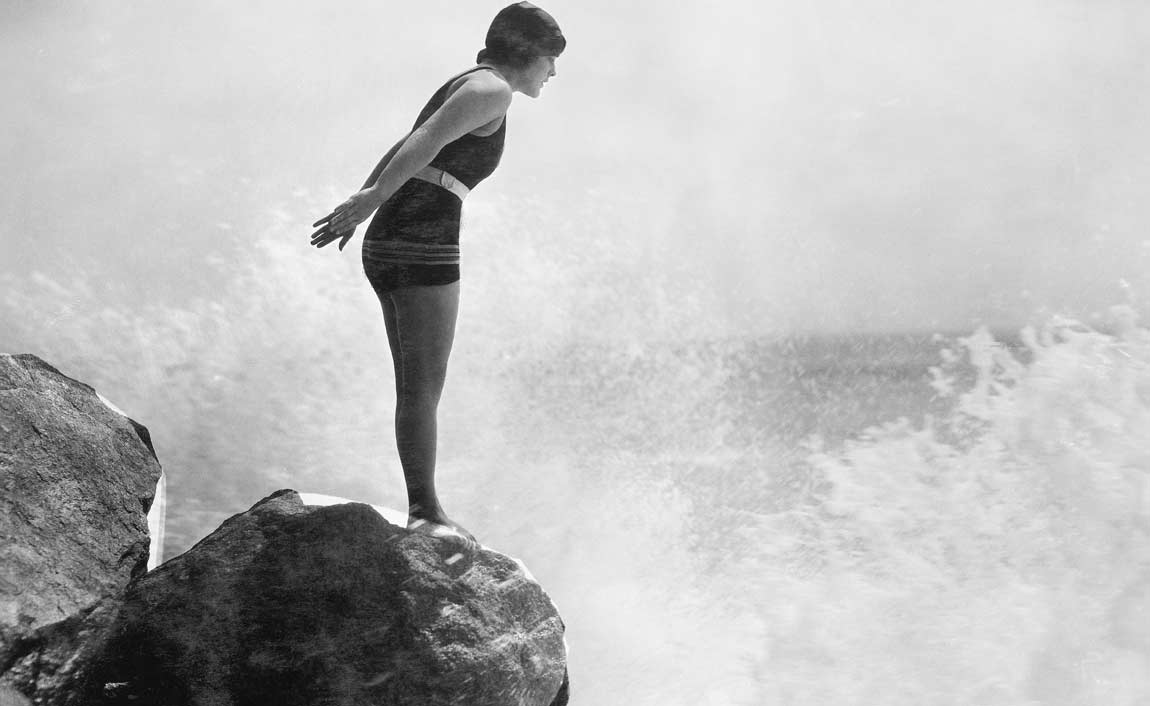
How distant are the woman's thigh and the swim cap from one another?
0.66 metres

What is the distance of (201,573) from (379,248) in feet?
3.31

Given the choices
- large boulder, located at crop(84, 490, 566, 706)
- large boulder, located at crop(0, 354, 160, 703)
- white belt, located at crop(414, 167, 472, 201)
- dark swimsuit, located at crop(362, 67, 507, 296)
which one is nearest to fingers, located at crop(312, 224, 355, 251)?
dark swimsuit, located at crop(362, 67, 507, 296)

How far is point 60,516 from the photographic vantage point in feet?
11.5

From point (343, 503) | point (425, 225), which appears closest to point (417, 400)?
point (343, 503)

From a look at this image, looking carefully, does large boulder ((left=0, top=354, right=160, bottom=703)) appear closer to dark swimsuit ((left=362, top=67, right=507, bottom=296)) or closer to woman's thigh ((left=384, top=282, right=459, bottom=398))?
woman's thigh ((left=384, top=282, right=459, bottom=398))

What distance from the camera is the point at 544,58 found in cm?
336

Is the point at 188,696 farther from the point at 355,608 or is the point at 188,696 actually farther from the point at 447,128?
the point at 447,128

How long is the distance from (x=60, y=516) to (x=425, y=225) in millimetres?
1393

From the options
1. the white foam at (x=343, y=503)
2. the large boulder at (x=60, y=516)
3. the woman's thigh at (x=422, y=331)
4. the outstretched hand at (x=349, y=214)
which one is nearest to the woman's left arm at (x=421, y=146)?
the outstretched hand at (x=349, y=214)

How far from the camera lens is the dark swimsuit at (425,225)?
325 centimetres

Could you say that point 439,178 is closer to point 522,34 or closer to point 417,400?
point 522,34

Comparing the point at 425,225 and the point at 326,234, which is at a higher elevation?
the point at 425,225

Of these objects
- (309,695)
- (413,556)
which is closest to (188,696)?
(309,695)

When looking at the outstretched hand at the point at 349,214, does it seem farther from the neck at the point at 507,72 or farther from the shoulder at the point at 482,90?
the neck at the point at 507,72
